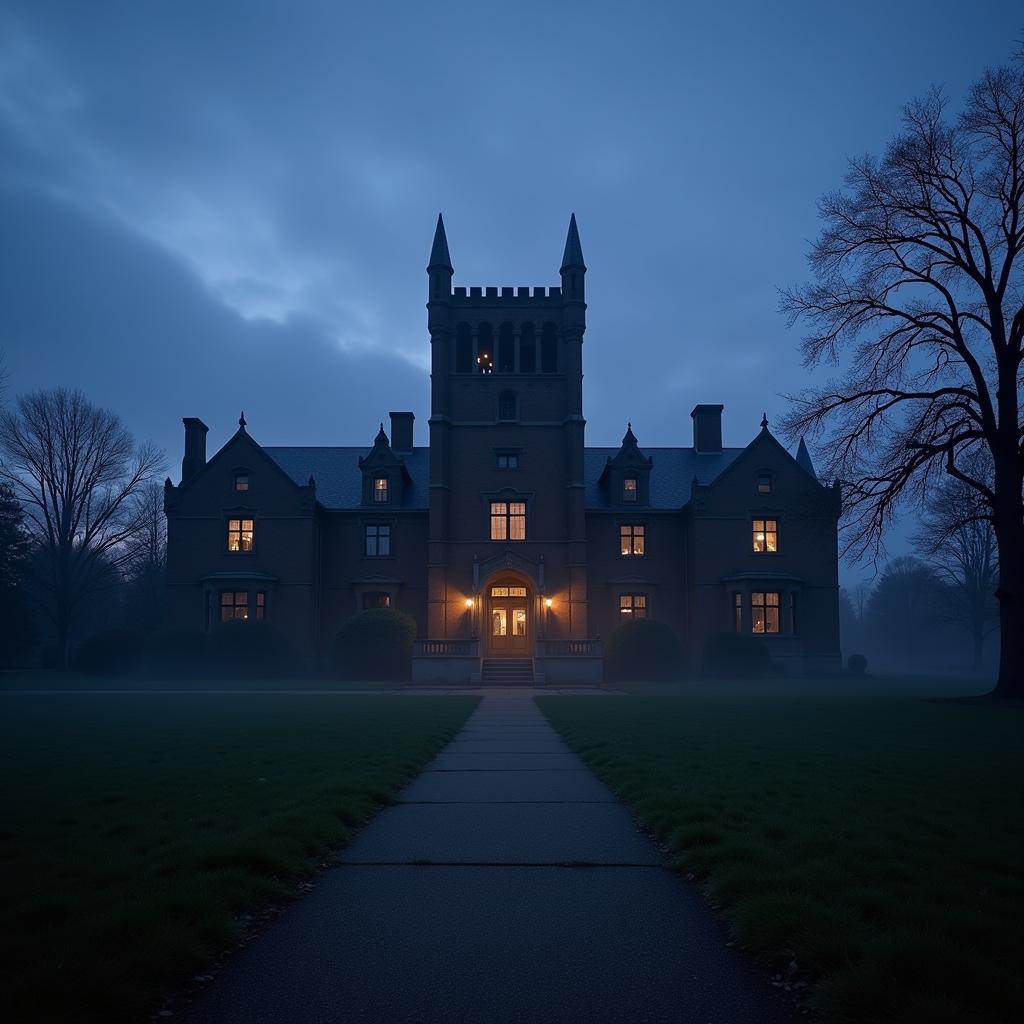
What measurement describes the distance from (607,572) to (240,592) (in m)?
18.9

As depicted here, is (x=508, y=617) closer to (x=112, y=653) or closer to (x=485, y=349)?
(x=485, y=349)

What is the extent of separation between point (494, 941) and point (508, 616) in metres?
37.8

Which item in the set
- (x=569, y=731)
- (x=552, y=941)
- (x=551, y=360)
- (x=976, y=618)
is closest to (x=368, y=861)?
(x=552, y=941)

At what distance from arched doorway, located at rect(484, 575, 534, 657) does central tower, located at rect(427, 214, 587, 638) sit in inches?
32.1

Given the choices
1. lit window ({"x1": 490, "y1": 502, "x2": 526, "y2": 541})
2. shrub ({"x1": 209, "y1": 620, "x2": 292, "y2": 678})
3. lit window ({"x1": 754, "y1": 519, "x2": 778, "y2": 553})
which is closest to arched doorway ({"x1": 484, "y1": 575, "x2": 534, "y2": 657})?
lit window ({"x1": 490, "y1": 502, "x2": 526, "y2": 541})

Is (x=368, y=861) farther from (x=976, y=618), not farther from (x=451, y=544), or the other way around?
(x=976, y=618)

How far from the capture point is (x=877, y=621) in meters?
103

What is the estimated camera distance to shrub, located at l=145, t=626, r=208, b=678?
3891cm

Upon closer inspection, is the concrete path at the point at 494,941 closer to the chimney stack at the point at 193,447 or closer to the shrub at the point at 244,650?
the shrub at the point at 244,650

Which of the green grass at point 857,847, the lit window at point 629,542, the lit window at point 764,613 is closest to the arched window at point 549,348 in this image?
the lit window at point 629,542

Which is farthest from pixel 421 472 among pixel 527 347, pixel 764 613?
pixel 764 613

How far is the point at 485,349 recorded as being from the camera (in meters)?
43.4

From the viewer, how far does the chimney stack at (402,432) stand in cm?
4972

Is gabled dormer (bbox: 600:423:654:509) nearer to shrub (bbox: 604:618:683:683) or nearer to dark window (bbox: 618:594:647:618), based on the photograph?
dark window (bbox: 618:594:647:618)
